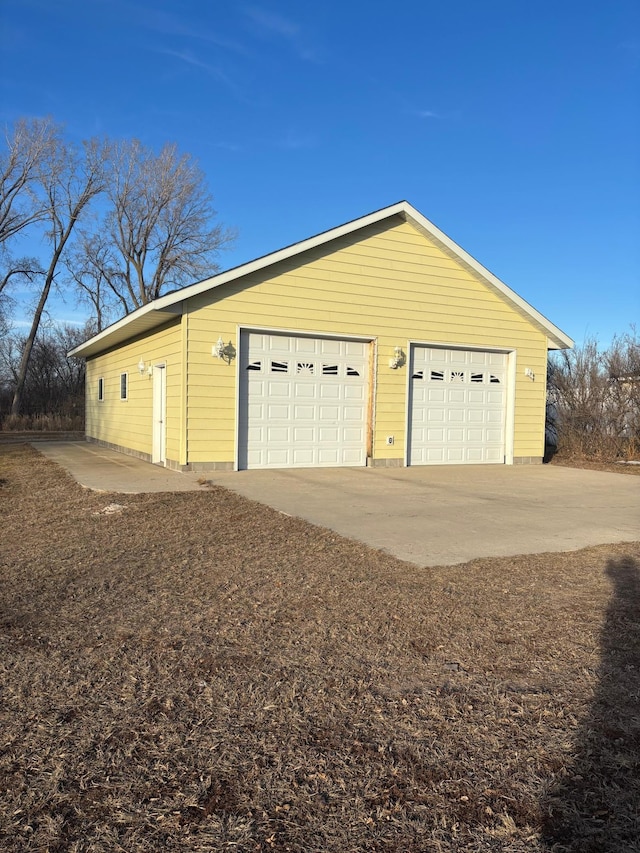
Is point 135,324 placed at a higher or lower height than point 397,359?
higher

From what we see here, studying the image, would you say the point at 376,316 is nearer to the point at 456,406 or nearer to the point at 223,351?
the point at 456,406

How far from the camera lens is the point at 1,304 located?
31422mm

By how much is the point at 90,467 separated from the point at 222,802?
1060cm

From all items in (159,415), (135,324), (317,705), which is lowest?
(317,705)

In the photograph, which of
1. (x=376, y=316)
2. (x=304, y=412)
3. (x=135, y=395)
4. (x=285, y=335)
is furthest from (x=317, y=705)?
(x=135, y=395)

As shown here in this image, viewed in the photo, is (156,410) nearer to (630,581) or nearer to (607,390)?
(630,581)

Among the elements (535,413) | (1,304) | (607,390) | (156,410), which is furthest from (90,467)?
(1,304)

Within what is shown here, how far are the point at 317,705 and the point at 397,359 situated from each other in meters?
10.2

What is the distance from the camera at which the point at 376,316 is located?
12.5 meters

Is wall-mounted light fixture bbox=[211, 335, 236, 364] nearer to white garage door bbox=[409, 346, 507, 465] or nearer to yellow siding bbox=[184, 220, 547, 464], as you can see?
yellow siding bbox=[184, 220, 547, 464]

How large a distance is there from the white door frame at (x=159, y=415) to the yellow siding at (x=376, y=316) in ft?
4.24

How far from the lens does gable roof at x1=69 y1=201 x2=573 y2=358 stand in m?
10.7

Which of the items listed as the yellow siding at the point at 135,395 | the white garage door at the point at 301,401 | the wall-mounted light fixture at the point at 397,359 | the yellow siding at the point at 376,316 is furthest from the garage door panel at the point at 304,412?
the yellow siding at the point at 135,395

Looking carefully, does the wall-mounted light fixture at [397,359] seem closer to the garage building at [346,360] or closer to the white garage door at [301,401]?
the garage building at [346,360]
